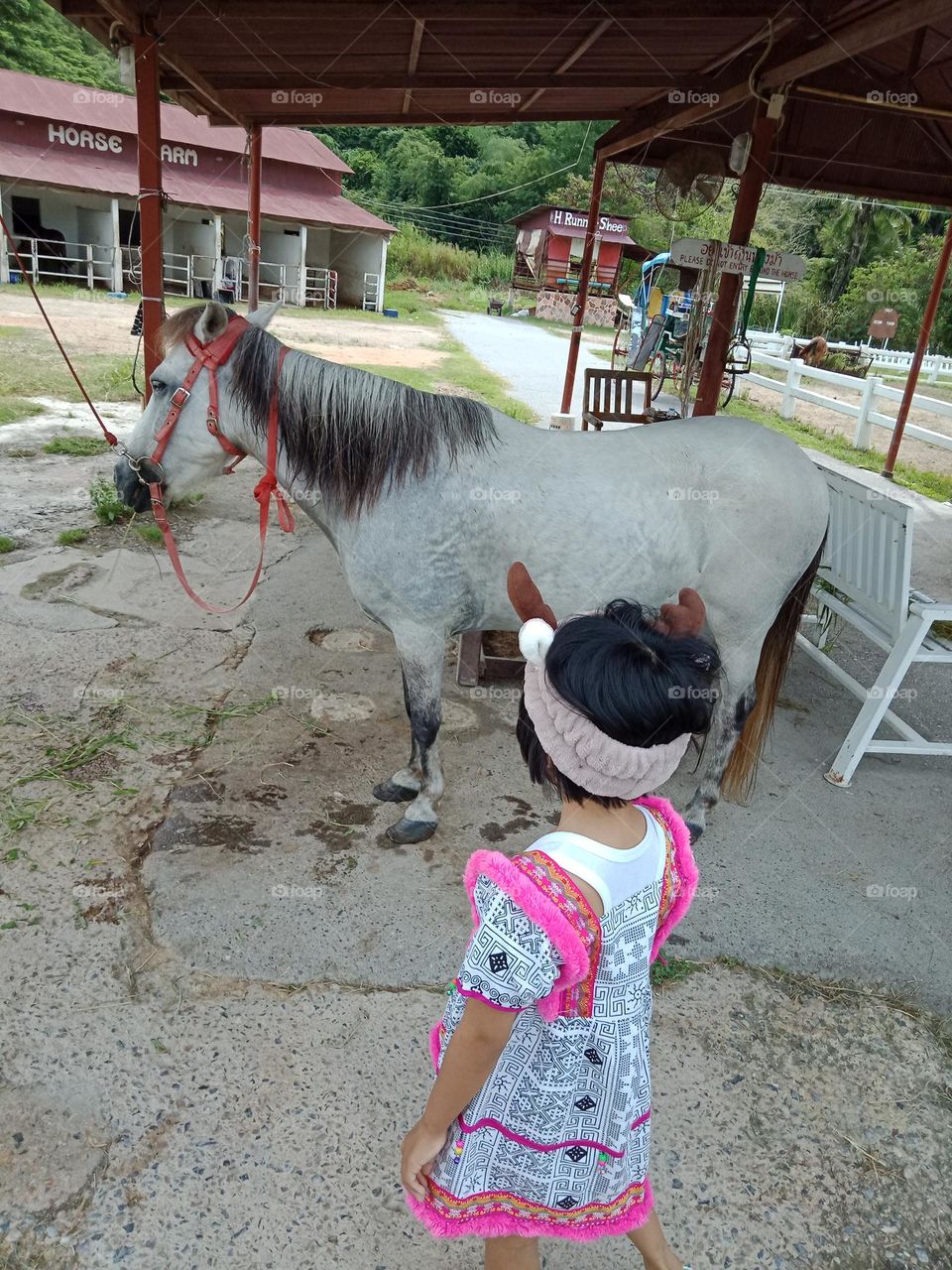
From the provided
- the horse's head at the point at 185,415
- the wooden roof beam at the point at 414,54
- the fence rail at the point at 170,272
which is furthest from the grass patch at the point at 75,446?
the fence rail at the point at 170,272

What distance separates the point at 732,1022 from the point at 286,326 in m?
18.5

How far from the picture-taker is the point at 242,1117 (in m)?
1.88

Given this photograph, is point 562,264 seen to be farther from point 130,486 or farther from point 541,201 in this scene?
point 130,486

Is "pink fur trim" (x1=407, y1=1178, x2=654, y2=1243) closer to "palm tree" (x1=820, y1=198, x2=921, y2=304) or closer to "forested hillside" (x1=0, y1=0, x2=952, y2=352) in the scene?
"forested hillside" (x1=0, y1=0, x2=952, y2=352)

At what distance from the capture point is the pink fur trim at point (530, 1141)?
1189mm

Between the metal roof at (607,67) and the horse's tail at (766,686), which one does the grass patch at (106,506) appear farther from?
the horse's tail at (766,686)

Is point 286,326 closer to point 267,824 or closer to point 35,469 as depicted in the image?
point 35,469

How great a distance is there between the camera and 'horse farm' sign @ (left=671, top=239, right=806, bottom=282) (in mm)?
4938

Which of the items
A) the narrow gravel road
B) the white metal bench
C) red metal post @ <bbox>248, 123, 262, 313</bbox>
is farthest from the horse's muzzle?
the narrow gravel road

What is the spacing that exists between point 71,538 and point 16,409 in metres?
4.15

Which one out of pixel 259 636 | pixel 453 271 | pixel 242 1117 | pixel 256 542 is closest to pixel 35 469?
pixel 256 542

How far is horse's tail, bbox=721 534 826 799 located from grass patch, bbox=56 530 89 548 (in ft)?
14.0

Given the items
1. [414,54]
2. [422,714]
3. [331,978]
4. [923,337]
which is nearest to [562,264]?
[923,337]

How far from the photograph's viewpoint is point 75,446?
716 centimetres
